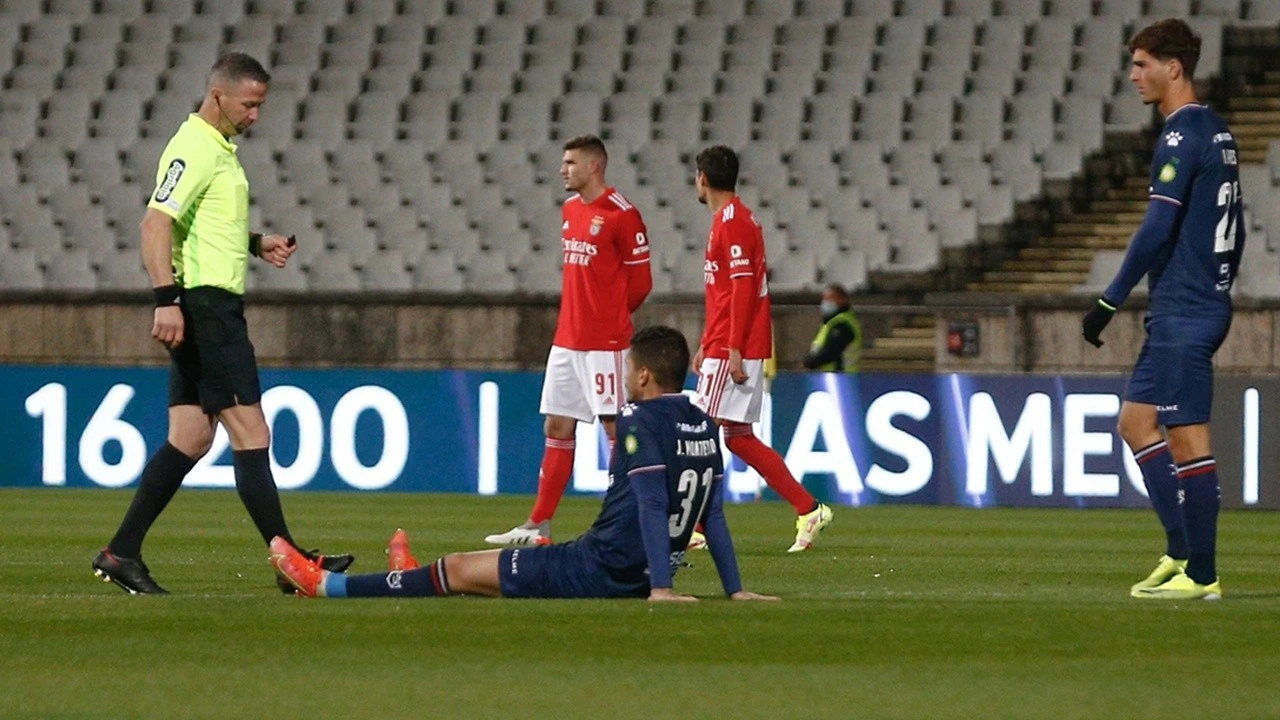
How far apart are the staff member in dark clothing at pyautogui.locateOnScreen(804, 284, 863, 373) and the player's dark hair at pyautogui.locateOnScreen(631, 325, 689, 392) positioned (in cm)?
1144

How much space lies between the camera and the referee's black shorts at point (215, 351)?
328 inches

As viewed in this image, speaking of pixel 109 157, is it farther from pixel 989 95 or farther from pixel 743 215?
pixel 743 215

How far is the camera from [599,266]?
11.6m

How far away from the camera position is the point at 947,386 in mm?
17094

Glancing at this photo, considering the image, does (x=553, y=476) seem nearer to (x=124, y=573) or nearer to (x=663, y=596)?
(x=124, y=573)

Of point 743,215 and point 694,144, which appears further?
point 694,144

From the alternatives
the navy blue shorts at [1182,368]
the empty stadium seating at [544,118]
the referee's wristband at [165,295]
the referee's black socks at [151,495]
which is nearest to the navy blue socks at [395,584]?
the referee's black socks at [151,495]

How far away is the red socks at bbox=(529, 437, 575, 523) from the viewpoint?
36.8ft

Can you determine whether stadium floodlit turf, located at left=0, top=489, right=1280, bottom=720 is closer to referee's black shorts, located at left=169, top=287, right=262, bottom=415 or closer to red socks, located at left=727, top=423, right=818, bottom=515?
referee's black shorts, located at left=169, top=287, right=262, bottom=415

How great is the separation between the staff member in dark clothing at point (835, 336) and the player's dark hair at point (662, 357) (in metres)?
11.4

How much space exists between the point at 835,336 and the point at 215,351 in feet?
37.4

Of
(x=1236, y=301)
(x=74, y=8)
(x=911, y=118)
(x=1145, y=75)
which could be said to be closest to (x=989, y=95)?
(x=911, y=118)

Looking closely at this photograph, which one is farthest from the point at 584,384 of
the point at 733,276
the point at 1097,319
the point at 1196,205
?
the point at 1196,205

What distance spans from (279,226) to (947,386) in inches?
322
